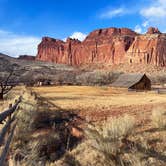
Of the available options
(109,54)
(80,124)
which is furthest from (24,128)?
(109,54)

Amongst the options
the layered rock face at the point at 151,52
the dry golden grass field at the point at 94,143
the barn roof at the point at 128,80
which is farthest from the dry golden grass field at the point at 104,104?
the layered rock face at the point at 151,52

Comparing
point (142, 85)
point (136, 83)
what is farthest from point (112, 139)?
point (142, 85)

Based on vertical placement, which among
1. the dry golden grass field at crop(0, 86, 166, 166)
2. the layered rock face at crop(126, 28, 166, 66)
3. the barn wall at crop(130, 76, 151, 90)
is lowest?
the dry golden grass field at crop(0, 86, 166, 166)

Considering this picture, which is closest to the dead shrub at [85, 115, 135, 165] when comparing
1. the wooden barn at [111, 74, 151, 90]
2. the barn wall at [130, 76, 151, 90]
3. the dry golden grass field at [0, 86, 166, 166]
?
the dry golden grass field at [0, 86, 166, 166]

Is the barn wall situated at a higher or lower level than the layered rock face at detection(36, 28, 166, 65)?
lower

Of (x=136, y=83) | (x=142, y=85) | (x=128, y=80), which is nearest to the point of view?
(x=136, y=83)

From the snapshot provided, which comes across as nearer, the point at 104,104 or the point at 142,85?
the point at 104,104

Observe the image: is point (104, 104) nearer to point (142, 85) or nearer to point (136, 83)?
point (136, 83)

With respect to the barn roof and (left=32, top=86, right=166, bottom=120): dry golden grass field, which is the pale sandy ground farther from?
the barn roof

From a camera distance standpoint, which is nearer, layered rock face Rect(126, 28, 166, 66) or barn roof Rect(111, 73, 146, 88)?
barn roof Rect(111, 73, 146, 88)

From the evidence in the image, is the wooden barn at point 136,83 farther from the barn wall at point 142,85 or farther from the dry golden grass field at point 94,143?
the dry golden grass field at point 94,143

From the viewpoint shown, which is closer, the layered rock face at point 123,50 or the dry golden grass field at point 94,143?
the dry golden grass field at point 94,143

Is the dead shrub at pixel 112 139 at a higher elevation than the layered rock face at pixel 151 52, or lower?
lower

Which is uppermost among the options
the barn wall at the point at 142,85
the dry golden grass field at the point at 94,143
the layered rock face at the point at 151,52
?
the layered rock face at the point at 151,52
